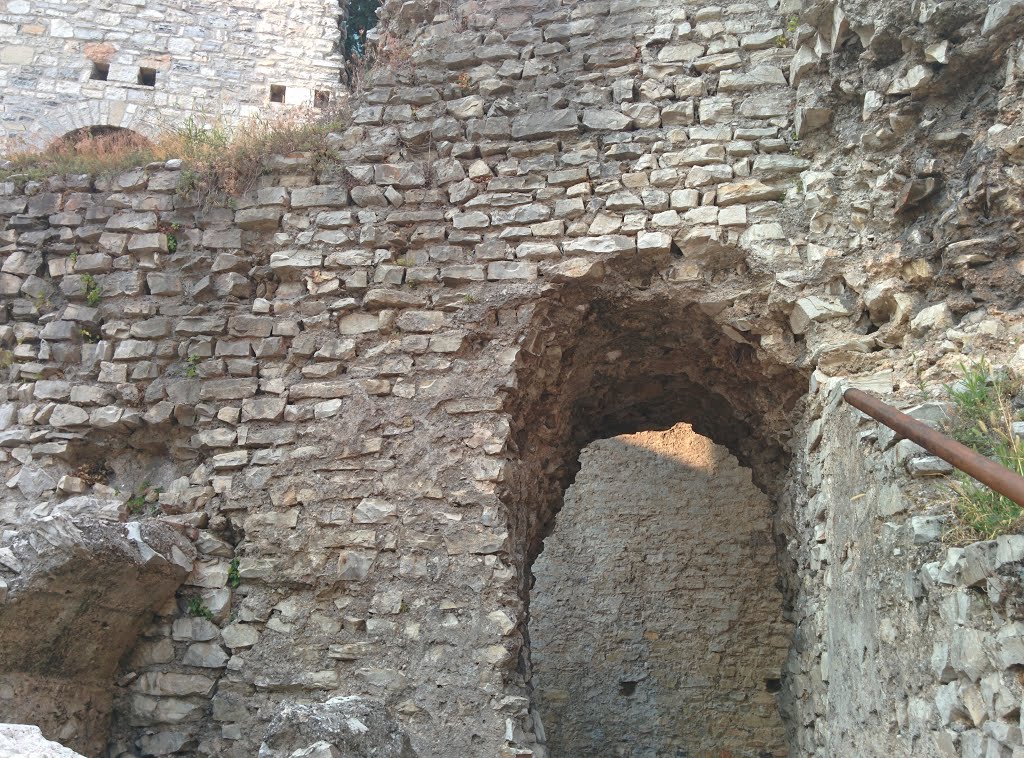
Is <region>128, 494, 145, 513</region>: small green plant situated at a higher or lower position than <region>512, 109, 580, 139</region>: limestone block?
lower

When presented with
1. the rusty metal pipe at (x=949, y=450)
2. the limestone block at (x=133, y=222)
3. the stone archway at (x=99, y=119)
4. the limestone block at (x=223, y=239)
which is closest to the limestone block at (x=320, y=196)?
the limestone block at (x=223, y=239)

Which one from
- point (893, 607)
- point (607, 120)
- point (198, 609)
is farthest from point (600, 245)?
point (198, 609)

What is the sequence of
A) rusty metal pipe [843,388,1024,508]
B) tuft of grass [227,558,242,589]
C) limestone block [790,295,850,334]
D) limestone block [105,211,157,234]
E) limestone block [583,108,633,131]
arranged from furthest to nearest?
limestone block [105,211,157,234] < limestone block [583,108,633,131] < tuft of grass [227,558,242,589] < limestone block [790,295,850,334] < rusty metal pipe [843,388,1024,508]

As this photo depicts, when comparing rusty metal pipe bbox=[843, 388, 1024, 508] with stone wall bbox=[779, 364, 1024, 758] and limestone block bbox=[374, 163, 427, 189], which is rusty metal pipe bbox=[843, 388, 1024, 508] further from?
limestone block bbox=[374, 163, 427, 189]

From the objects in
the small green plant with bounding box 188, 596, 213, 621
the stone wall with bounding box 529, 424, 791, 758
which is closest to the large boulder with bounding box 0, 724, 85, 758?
the small green plant with bounding box 188, 596, 213, 621

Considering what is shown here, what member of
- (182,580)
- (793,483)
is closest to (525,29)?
(793,483)

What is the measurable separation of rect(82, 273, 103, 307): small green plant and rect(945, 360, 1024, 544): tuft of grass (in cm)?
405

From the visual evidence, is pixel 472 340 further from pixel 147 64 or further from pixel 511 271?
pixel 147 64

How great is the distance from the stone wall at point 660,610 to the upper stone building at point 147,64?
5.54m

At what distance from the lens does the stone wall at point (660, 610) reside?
766cm

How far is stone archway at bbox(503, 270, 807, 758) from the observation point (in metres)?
4.24

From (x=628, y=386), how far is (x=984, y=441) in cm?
268

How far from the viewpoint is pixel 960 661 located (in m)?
2.27

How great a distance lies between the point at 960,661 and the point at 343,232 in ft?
11.0
